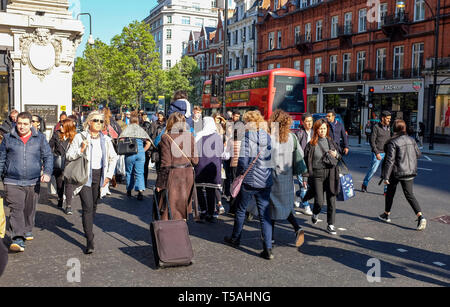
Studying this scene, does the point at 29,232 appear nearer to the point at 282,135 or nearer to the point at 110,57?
the point at 282,135

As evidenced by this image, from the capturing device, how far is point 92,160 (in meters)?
6.05

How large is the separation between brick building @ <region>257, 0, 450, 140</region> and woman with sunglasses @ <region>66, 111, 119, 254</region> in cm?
2260

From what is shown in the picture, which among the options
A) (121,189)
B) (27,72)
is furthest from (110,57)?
(121,189)

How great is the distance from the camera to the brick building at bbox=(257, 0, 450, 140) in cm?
3153

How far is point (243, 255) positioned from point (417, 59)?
31155mm

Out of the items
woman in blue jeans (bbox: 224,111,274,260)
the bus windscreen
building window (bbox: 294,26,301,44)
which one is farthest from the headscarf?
building window (bbox: 294,26,301,44)

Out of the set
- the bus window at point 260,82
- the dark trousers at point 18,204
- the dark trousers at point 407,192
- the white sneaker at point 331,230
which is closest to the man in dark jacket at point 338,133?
the dark trousers at point 407,192

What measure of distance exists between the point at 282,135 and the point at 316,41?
39.1m

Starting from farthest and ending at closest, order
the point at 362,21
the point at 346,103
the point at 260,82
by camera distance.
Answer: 1. the point at 346,103
2. the point at 362,21
3. the point at 260,82

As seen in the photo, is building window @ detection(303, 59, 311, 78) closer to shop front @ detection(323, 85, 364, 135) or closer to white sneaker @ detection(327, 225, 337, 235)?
shop front @ detection(323, 85, 364, 135)

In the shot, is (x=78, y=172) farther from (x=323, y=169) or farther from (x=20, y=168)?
(x=323, y=169)

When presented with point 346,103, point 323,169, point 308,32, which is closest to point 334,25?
point 308,32

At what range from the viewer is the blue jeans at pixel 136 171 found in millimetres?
9656

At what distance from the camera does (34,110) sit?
13.8m
